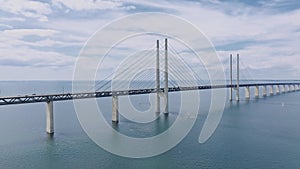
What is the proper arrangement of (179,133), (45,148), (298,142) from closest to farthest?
1. (45,148)
2. (298,142)
3. (179,133)

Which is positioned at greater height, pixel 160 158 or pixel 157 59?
pixel 157 59

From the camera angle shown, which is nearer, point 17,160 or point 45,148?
point 17,160

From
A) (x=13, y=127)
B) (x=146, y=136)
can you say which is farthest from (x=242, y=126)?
(x=13, y=127)

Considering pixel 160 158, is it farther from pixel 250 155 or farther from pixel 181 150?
pixel 250 155

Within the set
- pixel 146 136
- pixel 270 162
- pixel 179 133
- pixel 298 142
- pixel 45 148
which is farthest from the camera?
pixel 179 133

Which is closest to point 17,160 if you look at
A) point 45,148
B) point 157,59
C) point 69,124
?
point 45,148

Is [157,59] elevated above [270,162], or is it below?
above

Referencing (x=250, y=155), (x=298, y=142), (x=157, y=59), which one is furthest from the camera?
(x=157, y=59)

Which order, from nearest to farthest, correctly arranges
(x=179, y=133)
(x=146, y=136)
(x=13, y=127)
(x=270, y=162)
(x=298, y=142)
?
(x=270, y=162) → (x=298, y=142) → (x=146, y=136) → (x=179, y=133) → (x=13, y=127)

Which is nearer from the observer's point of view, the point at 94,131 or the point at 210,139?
the point at 210,139

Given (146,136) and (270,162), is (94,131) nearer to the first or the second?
(146,136)
